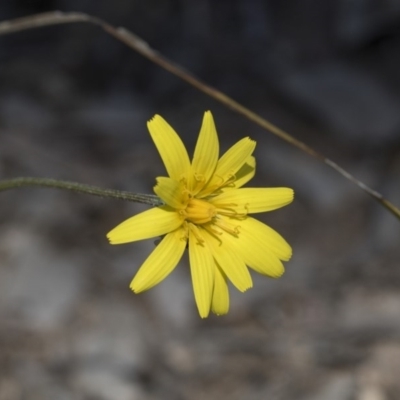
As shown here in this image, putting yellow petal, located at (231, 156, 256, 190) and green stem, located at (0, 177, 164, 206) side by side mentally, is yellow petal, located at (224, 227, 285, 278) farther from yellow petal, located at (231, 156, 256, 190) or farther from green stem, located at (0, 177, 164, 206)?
green stem, located at (0, 177, 164, 206)

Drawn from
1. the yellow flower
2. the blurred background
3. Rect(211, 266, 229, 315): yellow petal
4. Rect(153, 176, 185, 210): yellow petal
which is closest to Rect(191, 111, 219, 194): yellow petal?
the yellow flower

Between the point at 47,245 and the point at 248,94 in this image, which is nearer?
the point at 47,245

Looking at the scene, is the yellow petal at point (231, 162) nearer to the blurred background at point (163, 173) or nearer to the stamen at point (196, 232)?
the stamen at point (196, 232)

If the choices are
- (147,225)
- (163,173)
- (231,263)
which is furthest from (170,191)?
(163,173)

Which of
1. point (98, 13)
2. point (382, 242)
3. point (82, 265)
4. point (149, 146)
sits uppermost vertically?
point (98, 13)

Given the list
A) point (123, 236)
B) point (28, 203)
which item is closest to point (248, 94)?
point (28, 203)

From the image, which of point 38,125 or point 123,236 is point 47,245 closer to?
point 38,125
